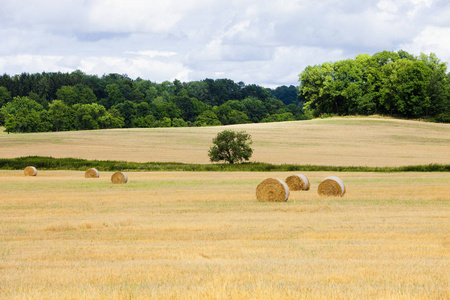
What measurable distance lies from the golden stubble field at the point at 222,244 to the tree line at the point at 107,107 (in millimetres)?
104219

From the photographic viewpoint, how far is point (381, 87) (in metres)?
106

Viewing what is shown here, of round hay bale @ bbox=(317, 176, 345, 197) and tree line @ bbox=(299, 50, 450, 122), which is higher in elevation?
tree line @ bbox=(299, 50, 450, 122)

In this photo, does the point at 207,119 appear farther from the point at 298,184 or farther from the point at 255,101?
the point at 298,184

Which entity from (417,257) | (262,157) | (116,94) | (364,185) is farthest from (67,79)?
(417,257)

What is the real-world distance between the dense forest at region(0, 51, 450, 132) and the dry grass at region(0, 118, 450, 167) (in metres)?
11.6

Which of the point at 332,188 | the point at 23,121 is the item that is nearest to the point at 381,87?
the point at 23,121

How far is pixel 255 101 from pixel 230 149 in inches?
5049

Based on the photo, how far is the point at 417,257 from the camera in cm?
1082

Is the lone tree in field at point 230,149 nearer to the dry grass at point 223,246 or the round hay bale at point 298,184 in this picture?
the round hay bale at point 298,184

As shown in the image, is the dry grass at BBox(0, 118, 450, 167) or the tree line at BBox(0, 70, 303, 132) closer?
the dry grass at BBox(0, 118, 450, 167)

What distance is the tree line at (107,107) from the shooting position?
12700 centimetres

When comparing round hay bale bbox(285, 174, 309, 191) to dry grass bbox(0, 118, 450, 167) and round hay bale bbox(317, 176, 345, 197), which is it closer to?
round hay bale bbox(317, 176, 345, 197)

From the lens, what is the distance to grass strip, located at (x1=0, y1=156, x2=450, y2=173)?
136 ft

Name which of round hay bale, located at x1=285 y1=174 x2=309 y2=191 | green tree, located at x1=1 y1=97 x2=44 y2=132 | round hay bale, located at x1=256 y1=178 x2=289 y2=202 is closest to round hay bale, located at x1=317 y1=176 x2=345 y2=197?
round hay bale, located at x1=256 y1=178 x2=289 y2=202
